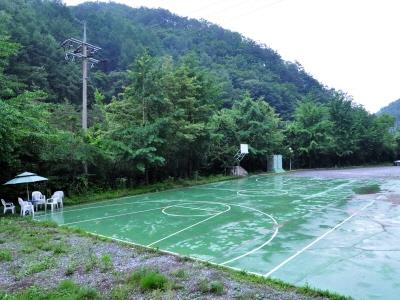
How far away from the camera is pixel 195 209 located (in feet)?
40.1

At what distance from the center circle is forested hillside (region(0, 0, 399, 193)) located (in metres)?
4.03

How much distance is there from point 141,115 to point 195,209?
7.60 metres

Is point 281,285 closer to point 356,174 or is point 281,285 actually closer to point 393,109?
point 356,174

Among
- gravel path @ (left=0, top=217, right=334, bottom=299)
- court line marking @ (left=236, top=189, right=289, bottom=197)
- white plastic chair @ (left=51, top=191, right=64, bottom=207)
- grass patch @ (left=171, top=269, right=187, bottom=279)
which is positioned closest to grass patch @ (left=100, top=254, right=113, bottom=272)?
gravel path @ (left=0, top=217, right=334, bottom=299)

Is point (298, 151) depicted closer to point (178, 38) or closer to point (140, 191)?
point (140, 191)

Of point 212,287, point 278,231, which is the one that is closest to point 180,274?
point 212,287

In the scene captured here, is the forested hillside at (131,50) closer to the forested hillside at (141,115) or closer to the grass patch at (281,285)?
the forested hillside at (141,115)

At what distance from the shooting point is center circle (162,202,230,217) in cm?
1133

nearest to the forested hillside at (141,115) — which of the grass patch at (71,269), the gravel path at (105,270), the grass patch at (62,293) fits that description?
the gravel path at (105,270)

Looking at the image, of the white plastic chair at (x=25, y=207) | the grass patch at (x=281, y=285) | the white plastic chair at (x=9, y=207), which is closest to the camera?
the grass patch at (x=281, y=285)

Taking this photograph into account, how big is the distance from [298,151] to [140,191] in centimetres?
1971

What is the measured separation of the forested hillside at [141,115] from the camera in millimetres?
13555

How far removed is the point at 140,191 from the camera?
1702cm

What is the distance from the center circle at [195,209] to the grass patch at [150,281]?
595 centimetres
